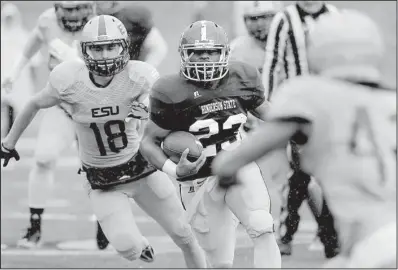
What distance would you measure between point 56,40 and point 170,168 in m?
3.43

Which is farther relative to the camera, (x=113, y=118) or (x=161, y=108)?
(x=113, y=118)

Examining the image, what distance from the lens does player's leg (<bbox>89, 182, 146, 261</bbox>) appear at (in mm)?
6566

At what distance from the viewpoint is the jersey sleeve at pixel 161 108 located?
6.10 metres

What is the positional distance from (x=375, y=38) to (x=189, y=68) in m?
2.23

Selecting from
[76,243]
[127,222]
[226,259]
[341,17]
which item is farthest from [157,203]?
[341,17]

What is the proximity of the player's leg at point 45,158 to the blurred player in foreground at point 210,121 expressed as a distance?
99.5 inches

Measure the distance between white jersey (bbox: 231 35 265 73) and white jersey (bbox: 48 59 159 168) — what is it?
2550 millimetres

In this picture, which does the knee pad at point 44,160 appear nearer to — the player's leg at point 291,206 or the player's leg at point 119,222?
the player's leg at point 291,206

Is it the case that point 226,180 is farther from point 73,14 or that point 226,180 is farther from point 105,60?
point 73,14

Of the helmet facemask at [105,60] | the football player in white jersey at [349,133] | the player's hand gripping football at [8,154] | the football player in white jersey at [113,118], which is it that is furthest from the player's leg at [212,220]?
the football player in white jersey at [349,133]

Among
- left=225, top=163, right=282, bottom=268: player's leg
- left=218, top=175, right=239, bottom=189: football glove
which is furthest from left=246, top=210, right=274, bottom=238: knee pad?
left=218, top=175, right=239, bottom=189: football glove

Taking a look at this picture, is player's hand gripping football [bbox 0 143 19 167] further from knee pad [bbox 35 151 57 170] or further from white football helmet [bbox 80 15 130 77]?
knee pad [bbox 35 151 57 170]

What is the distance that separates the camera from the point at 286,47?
8.38 metres

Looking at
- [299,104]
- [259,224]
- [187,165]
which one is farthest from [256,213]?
[299,104]
